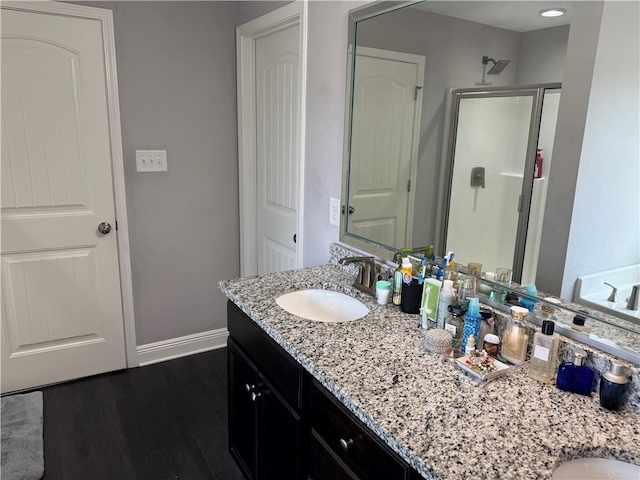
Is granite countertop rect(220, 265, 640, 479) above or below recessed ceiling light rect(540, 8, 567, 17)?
below

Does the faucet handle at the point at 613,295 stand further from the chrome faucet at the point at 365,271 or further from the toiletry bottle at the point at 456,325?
the chrome faucet at the point at 365,271

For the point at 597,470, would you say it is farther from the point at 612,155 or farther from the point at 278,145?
the point at 278,145

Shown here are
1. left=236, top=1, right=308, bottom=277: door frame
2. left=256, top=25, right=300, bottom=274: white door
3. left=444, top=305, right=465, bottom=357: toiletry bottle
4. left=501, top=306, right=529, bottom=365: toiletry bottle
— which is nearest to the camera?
left=501, top=306, right=529, bottom=365: toiletry bottle

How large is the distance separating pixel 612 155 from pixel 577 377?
0.55m

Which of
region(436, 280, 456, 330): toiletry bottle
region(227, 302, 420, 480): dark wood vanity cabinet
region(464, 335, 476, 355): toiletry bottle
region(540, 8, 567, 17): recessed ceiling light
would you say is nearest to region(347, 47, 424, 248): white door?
region(436, 280, 456, 330): toiletry bottle

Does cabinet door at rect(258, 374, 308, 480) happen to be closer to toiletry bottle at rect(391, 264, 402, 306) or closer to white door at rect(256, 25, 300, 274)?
toiletry bottle at rect(391, 264, 402, 306)

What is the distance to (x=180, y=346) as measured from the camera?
303 centimetres

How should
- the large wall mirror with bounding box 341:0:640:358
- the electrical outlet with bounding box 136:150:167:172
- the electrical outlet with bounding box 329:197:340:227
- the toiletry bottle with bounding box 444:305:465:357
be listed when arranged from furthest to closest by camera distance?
1. the electrical outlet with bounding box 136:150:167:172
2. the electrical outlet with bounding box 329:197:340:227
3. the toiletry bottle with bounding box 444:305:465:357
4. the large wall mirror with bounding box 341:0:640:358

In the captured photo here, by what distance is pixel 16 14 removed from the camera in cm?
221

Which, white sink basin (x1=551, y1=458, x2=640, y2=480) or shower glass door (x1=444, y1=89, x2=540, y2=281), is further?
shower glass door (x1=444, y1=89, x2=540, y2=281)

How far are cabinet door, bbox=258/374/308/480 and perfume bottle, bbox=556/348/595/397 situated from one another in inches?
28.8

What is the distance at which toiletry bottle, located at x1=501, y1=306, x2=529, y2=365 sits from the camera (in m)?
1.24

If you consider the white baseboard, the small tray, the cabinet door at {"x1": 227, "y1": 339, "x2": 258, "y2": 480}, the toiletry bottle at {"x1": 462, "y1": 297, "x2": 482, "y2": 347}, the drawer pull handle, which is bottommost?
the white baseboard

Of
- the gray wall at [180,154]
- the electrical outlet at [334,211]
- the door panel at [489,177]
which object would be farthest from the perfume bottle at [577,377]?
the gray wall at [180,154]
